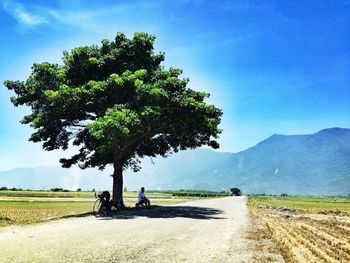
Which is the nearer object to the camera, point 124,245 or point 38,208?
point 124,245

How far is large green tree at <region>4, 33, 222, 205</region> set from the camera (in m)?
32.8

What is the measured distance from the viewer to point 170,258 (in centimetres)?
1367

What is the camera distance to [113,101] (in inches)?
1438

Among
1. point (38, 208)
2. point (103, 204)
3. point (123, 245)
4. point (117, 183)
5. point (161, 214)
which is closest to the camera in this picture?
point (123, 245)

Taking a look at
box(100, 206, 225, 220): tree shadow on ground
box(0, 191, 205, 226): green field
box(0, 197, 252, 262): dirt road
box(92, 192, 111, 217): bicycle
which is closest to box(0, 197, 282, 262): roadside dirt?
box(0, 197, 252, 262): dirt road

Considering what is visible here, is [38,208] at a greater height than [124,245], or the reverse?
[38,208]

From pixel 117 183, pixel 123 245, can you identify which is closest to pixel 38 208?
pixel 117 183

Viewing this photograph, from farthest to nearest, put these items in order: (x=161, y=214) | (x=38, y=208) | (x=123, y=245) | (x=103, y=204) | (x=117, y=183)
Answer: (x=38, y=208) → (x=117, y=183) → (x=161, y=214) → (x=103, y=204) → (x=123, y=245)

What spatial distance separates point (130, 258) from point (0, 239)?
24.6 ft

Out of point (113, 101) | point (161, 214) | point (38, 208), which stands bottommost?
point (161, 214)

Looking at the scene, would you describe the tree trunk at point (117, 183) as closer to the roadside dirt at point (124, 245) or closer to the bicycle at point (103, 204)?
the bicycle at point (103, 204)

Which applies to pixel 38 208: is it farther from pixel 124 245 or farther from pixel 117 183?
pixel 124 245

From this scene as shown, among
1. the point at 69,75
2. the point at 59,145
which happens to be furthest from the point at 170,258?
the point at 59,145

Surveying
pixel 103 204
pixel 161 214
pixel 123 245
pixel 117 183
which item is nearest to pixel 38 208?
pixel 117 183
